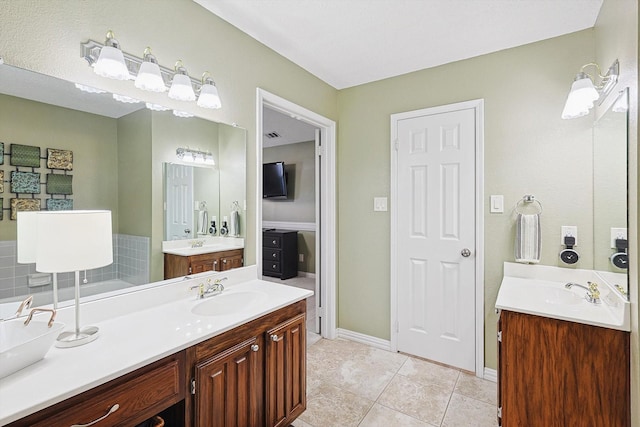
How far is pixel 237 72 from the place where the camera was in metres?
2.04

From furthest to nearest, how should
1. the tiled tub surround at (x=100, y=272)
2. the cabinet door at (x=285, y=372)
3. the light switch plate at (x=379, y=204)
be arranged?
the light switch plate at (x=379, y=204)
the cabinet door at (x=285, y=372)
the tiled tub surround at (x=100, y=272)

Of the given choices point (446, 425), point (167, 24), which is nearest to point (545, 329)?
point (446, 425)

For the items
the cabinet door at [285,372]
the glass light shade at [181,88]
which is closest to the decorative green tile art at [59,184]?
the glass light shade at [181,88]

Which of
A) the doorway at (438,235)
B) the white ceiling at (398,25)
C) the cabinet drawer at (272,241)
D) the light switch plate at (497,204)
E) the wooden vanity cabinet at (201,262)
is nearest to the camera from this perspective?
the wooden vanity cabinet at (201,262)

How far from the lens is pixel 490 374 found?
2.34m

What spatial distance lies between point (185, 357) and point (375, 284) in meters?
2.01

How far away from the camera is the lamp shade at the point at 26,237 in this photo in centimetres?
118

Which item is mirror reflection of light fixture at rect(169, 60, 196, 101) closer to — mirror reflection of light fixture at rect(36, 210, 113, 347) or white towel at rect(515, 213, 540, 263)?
mirror reflection of light fixture at rect(36, 210, 113, 347)

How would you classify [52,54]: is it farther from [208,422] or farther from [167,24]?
[208,422]

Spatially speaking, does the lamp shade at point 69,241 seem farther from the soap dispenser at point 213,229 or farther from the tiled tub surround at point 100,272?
the soap dispenser at point 213,229

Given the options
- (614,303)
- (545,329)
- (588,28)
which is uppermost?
(588,28)

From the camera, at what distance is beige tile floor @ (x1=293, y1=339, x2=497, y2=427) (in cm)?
190

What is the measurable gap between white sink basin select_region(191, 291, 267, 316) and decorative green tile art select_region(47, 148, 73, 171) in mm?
863

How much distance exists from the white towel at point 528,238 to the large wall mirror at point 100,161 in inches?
83.2
